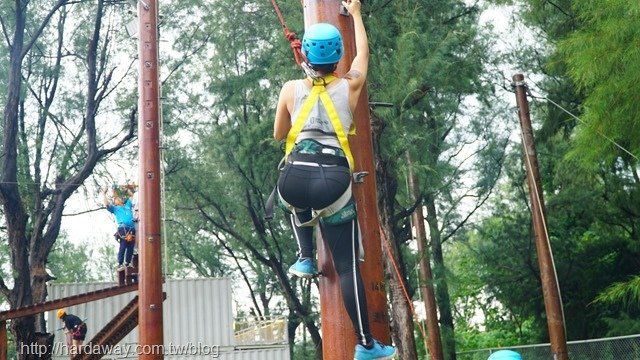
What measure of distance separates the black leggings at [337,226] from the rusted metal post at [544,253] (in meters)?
10.6

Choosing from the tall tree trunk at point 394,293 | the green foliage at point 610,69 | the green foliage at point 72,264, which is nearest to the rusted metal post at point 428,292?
the tall tree trunk at point 394,293

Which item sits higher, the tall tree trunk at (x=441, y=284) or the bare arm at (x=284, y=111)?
the tall tree trunk at (x=441, y=284)

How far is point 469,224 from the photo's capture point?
2452 cm

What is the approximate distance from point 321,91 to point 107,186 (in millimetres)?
14306

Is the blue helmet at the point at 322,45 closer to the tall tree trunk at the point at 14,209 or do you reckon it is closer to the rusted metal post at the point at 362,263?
the rusted metal post at the point at 362,263

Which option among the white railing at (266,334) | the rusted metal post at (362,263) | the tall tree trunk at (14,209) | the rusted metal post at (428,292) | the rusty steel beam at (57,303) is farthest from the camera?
the rusted metal post at (428,292)

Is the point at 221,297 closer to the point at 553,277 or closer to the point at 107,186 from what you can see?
the point at 107,186

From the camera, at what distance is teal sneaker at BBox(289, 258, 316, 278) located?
379 centimetres

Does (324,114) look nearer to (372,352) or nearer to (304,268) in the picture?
(304,268)

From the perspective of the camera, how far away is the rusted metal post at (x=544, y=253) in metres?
13.5

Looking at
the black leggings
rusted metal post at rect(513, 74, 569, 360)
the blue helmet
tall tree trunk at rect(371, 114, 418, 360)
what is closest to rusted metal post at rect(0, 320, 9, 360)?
tall tree trunk at rect(371, 114, 418, 360)

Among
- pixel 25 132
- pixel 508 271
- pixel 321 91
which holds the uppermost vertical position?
pixel 25 132

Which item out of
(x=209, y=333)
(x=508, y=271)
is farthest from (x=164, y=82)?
(x=508, y=271)

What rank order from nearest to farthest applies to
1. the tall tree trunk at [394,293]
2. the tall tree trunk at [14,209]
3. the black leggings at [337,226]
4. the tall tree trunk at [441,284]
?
1. the black leggings at [337,226]
2. the tall tree trunk at [394,293]
3. the tall tree trunk at [14,209]
4. the tall tree trunk at [441,284]
